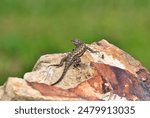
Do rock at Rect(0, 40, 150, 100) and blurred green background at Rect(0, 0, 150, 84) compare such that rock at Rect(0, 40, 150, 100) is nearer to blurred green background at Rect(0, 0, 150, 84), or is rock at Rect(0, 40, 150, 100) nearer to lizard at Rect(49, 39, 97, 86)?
lizard at Rect(49, 39, 97, 86)

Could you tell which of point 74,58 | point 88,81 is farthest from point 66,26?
point 88,81

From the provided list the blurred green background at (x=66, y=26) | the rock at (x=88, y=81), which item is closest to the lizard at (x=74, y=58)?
the rock at (x=88, y=81)

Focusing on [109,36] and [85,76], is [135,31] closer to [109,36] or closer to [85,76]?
[109,36]

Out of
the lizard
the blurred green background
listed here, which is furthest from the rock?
the blurred green background

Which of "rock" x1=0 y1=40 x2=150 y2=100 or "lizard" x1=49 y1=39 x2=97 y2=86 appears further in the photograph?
"lizard" x1=49 y1=39 x2=97 y2=86

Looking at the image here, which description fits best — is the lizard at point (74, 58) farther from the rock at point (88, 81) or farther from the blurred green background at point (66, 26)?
the blurred green background at point (66, 26)

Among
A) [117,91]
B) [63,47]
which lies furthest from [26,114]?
[63,47]

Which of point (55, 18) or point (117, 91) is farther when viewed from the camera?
point (55, 18)
